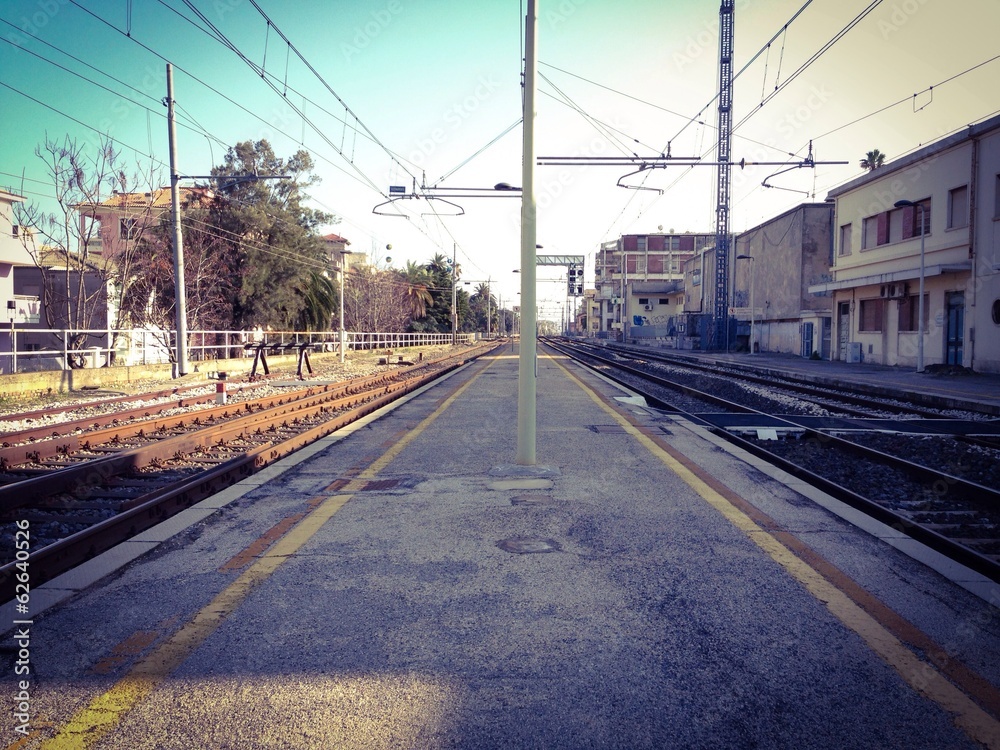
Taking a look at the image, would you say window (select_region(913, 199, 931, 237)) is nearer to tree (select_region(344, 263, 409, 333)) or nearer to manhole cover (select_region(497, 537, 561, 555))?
manhole cover (select_region(497, 537, 561, 555))

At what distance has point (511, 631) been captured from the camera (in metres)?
3.51

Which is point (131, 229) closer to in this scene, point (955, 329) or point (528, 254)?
point (528, 254)

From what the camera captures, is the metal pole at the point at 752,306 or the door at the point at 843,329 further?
the metal pole at the point at 752,306

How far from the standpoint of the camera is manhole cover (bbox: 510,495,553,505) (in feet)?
20.1

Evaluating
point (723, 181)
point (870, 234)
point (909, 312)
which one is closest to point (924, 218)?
point (909, 312)

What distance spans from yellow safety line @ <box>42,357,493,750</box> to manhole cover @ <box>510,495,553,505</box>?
158 cm

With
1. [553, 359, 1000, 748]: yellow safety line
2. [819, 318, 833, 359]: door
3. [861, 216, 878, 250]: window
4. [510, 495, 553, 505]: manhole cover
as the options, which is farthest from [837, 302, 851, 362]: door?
[510, 495, 553, 505]: manhole cover

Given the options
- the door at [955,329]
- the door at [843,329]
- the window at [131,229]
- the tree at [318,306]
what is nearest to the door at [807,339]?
the door at [843,329]

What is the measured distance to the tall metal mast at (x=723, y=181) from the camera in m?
45.2

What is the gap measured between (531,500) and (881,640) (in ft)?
10.5

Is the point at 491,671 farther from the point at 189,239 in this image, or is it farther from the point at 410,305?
the point at 410,305

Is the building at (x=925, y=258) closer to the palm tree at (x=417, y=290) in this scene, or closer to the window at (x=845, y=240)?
the window at (x=845, y=240)

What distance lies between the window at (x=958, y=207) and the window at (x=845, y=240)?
26.2 ft

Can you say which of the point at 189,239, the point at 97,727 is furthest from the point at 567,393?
the point at 189,239
